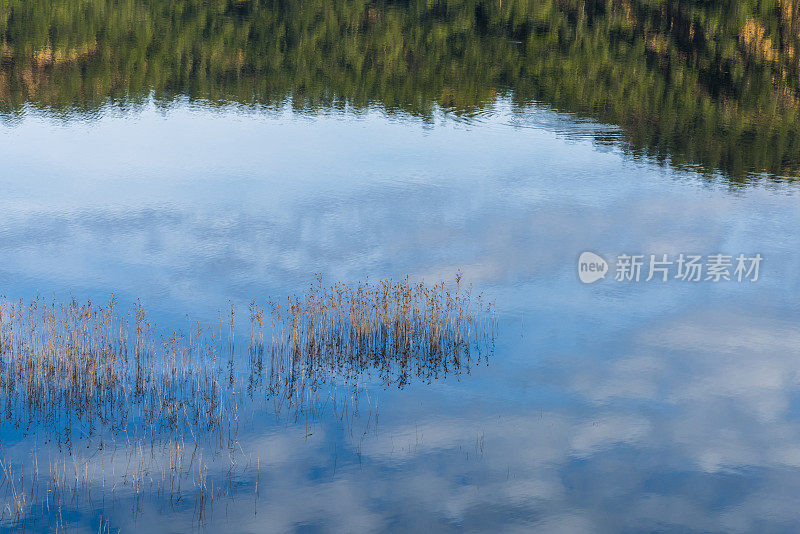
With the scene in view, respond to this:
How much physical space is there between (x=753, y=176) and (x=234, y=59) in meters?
34.7

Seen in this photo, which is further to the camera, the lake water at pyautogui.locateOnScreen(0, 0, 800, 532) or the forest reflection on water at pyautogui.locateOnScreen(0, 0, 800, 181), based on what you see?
the forest reflection on water at pyautogui.locateOnScreen(0, 0, 800, 181)

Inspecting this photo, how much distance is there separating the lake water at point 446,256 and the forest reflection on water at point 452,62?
0.38 metres

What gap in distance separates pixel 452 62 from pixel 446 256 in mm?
36500

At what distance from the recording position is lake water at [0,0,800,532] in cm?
1394

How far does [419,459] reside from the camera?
14859 mm

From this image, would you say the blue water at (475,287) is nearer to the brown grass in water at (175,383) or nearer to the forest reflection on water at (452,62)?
the brown grass in water at (175,383)

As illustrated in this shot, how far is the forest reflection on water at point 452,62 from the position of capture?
1677 inches

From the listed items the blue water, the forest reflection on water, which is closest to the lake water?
the blue water

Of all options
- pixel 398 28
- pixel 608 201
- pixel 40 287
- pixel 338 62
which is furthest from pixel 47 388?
pixel 398 28

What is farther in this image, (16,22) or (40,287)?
(16,22)

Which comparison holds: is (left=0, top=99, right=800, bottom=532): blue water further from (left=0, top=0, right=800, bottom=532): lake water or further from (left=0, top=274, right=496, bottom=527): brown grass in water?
(left=0, top=274, right=496, bottom=527): brown grass in water

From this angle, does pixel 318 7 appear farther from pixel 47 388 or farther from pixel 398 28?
pixel 47 388

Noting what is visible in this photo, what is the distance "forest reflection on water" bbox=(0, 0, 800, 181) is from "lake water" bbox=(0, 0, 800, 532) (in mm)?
379

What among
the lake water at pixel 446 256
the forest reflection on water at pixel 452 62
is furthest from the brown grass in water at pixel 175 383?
the forest reflection on water at pixel 452 62
